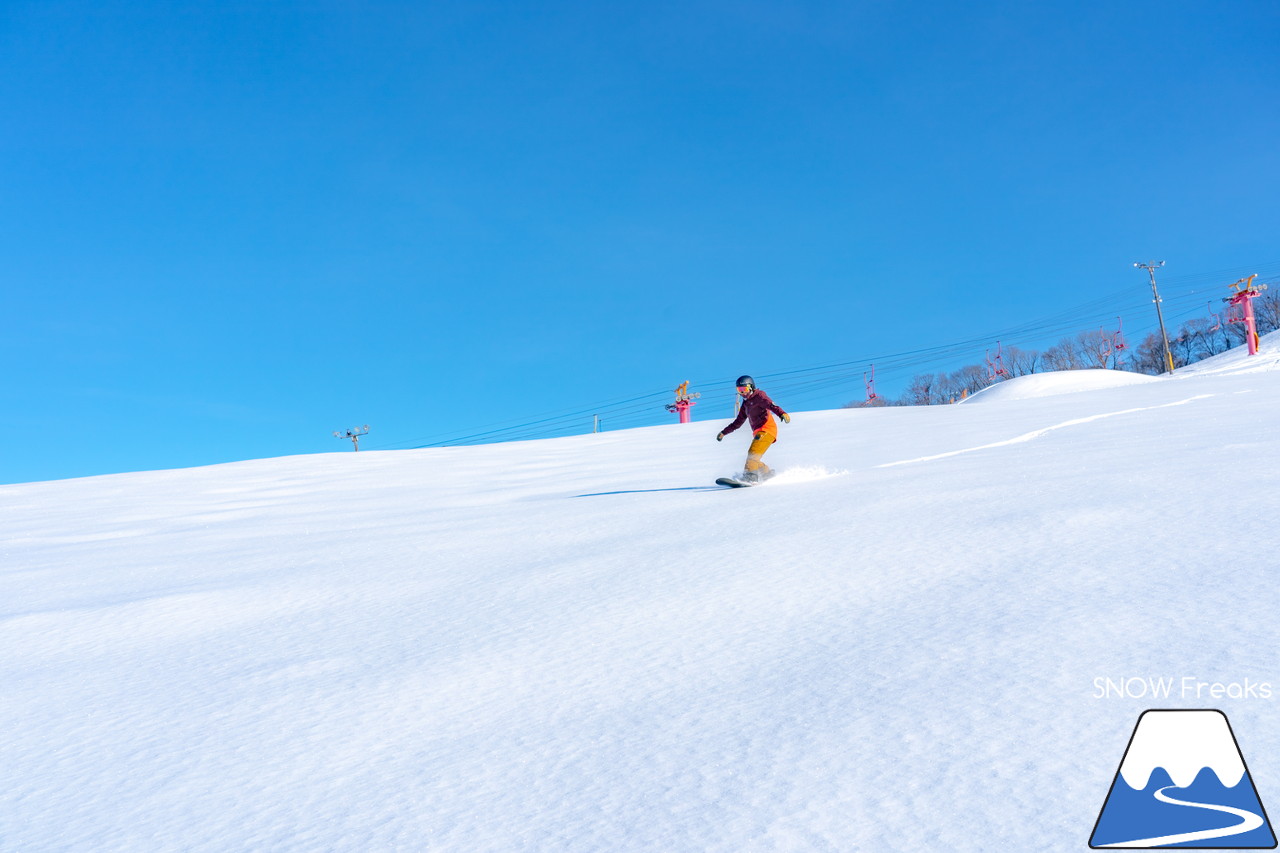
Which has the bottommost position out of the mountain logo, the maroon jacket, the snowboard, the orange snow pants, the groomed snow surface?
the mountain logo

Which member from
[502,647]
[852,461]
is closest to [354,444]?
[852,461]

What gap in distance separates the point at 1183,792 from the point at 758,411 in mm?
7127

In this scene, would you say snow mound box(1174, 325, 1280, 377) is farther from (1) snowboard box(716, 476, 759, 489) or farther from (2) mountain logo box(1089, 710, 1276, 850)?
(2) mountain logo box(1089, 710, 1276, 850)

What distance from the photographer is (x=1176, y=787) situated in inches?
67.4

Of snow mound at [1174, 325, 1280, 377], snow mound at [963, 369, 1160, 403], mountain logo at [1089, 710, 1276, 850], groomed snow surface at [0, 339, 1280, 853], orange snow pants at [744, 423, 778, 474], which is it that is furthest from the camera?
snow mound at [963, 369, 1160, 403]

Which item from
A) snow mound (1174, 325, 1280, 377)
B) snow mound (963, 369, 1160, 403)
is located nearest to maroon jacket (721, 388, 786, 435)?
snow mound (963, 369, 1160, 403)

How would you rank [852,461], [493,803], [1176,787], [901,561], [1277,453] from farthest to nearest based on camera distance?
[852,461], [1277,453], [901,561], [493,803], [1176,787]

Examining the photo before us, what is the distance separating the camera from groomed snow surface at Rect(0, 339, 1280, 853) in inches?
69.2

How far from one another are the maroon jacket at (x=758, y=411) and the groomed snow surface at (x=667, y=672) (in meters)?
2.77

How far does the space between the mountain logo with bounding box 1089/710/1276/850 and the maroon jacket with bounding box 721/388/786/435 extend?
22.4 feet

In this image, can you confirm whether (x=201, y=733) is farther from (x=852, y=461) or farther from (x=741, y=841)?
(x=852, y=461)

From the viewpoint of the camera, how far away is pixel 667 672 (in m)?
2.58

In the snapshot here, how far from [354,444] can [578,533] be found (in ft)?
227

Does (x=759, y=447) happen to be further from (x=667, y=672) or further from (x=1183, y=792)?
(x=1183, y=792)
